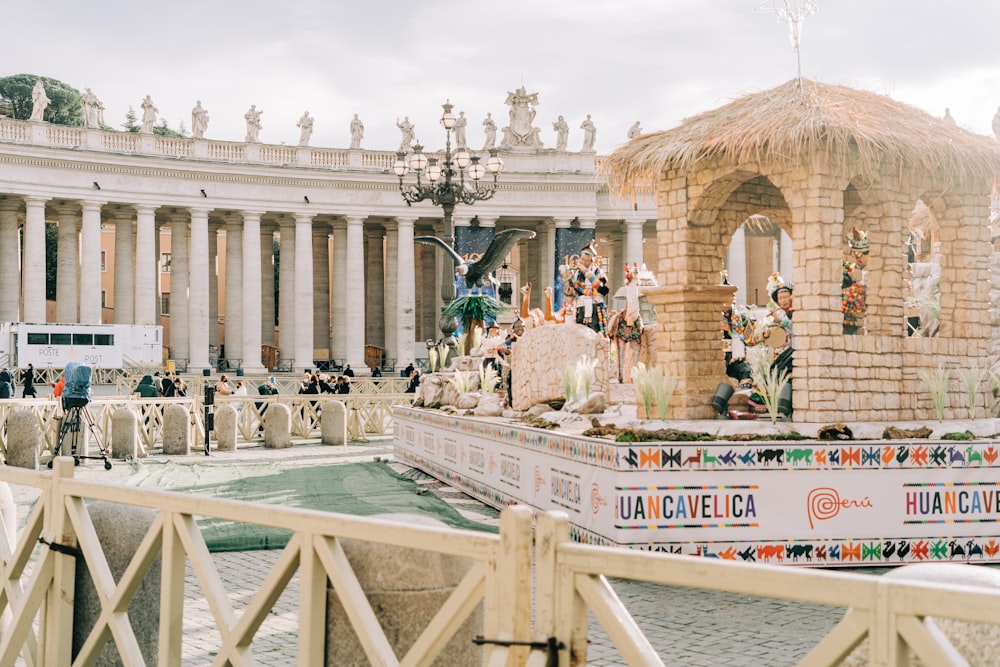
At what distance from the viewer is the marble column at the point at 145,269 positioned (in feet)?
178

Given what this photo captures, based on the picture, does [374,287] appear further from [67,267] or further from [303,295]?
[67,267]

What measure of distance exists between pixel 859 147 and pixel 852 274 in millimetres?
4611

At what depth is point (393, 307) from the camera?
6116 centimetres

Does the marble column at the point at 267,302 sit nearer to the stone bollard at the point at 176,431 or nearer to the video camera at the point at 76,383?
the stone bollard at the point at 176,431

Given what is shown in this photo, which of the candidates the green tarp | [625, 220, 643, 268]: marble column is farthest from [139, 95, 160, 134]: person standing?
the green tarp

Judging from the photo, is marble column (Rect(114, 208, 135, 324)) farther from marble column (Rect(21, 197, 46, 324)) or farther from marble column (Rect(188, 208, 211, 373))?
marble column (Rect(21, 197, 46, 324))

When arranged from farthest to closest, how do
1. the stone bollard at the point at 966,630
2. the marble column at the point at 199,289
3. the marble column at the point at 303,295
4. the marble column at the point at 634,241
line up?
the marble column at the point at 634,241 → the marble column at the point at 303,295 → the marble column at the point at 199,289 → the stone bollard at the point at 966,630

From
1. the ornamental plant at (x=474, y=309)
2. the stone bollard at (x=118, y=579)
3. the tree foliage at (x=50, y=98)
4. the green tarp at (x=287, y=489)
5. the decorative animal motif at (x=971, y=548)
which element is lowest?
the green tarp at (x=287, y=489)

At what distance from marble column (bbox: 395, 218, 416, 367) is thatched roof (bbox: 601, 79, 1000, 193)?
4647cm

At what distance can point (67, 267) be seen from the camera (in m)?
54.4

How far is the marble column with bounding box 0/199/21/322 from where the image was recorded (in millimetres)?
52625

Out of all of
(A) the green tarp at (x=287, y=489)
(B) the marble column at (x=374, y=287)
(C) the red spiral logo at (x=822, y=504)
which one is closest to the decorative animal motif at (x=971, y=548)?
(C) the red spiral logo at (x=822, y=504)

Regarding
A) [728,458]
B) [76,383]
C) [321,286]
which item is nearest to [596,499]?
[728,458]

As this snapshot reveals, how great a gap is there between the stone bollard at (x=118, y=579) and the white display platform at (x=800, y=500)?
19.6 ft
